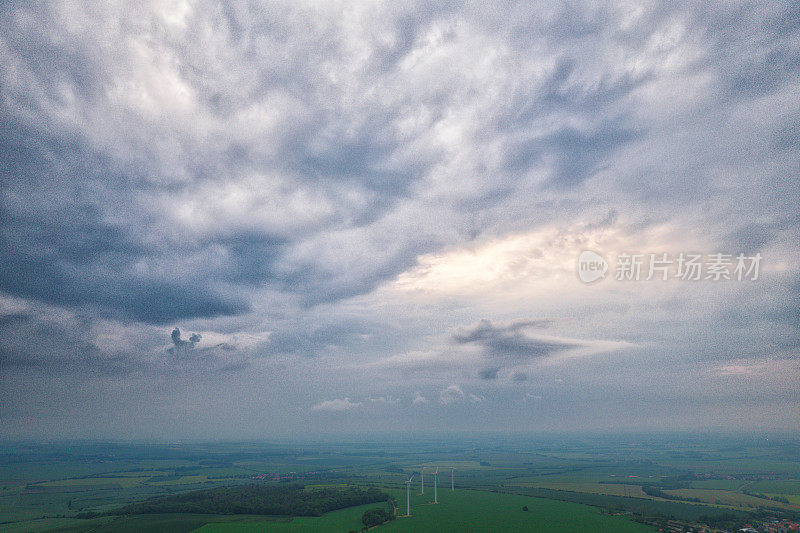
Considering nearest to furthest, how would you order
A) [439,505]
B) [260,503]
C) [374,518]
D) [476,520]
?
[374,518] < [476,520] < [260,503] < [439,505]

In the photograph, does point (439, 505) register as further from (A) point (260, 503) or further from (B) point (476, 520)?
(A) point (260, 503)

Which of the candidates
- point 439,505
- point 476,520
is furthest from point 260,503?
point 476,520

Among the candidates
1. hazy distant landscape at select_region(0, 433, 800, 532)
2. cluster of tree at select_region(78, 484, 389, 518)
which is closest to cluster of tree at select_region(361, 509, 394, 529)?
hazy distant landscape at select_region(0, 433, 800, 532)

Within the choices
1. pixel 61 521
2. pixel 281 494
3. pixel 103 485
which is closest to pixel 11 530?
pixel 61 521

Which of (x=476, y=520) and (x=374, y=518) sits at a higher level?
(x=374, y=518)

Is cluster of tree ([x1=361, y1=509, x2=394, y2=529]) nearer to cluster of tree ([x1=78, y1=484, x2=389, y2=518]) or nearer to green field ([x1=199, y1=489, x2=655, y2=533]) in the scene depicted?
green field ([x1=199, y1=489, x2=655, y2=533])

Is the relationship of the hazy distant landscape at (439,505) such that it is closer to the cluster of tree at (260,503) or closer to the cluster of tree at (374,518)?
the cluster of tree at (260,503)
